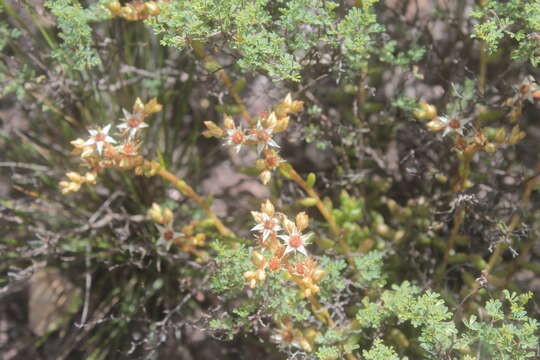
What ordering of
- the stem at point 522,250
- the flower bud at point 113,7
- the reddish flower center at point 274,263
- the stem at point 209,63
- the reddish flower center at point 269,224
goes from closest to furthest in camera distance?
the reddish flower center at point 274,263 → the reddish flower center at point 269,224 → the stem at point 209,63 → the flower bud at point 113,7 → the stem at point 522,250

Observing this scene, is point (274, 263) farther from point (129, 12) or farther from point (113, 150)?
point (129, 12)

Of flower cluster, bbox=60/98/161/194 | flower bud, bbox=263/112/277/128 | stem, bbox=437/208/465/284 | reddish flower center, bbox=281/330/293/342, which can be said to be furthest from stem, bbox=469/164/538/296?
flower cluster, bbox=60/98/161/194

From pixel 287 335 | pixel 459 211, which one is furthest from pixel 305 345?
pixel 459 211

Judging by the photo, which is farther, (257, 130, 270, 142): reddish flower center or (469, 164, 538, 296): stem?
(469, 164, 538, 296): stem

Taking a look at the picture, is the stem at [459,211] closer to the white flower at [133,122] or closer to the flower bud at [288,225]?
the flower bud at [288,225]

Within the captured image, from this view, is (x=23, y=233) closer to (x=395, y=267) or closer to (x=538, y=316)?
(x=395, y=267)

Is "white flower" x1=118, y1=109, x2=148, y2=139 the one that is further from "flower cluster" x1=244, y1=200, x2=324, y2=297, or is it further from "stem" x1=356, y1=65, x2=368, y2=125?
"stem" x1=356, y1=65, x2=368, y2=125

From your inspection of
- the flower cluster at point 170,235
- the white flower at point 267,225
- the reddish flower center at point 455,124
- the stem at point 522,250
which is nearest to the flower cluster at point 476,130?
the reddish flower center at point 455,124

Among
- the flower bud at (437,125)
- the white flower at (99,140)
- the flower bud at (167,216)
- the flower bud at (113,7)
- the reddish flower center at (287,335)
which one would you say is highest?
the flower bud at (437,125)
